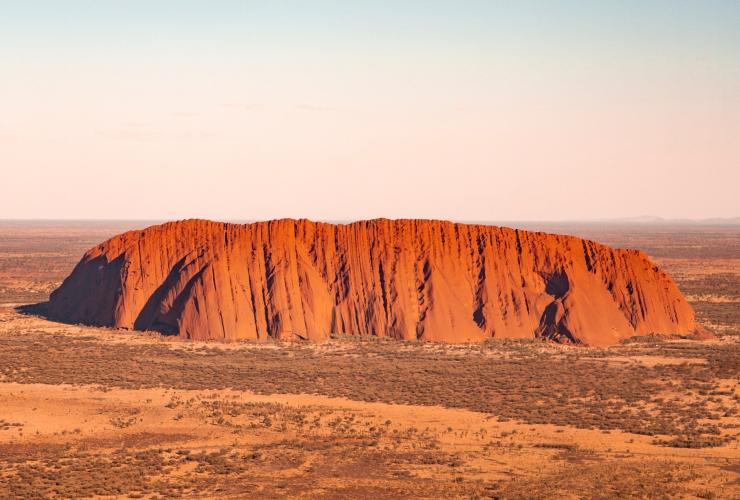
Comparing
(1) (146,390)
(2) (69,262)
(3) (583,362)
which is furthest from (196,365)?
(2) (69,262)

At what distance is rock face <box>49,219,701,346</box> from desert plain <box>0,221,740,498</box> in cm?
176

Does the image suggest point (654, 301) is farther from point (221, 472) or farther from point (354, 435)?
point (221, 472)

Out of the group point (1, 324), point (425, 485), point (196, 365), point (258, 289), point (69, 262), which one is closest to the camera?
point (425, 485)

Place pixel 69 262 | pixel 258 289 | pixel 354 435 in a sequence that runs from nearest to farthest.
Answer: pixel 354 435, pixel 258 289, pixel 69 262

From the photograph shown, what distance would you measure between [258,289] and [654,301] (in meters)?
23.5

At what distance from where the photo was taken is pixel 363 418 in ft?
Answer: 108

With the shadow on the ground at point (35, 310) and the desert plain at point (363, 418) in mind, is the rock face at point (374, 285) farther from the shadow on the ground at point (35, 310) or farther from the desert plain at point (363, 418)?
the shadow on the ground at point (35, 310)

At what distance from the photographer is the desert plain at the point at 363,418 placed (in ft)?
83.3

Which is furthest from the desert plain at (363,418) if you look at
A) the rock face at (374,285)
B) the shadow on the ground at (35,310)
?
the shadow on the ground at (35,310)

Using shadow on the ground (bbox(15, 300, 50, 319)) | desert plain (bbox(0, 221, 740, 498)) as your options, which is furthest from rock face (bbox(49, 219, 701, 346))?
shadow on the ground (bbox(15, 300, 50, 319))

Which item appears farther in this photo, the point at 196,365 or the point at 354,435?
the point at 196,365

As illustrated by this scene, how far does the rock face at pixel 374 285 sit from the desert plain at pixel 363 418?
176cm

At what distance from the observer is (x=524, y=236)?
2201 inches

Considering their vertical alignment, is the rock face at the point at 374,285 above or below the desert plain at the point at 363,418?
above
